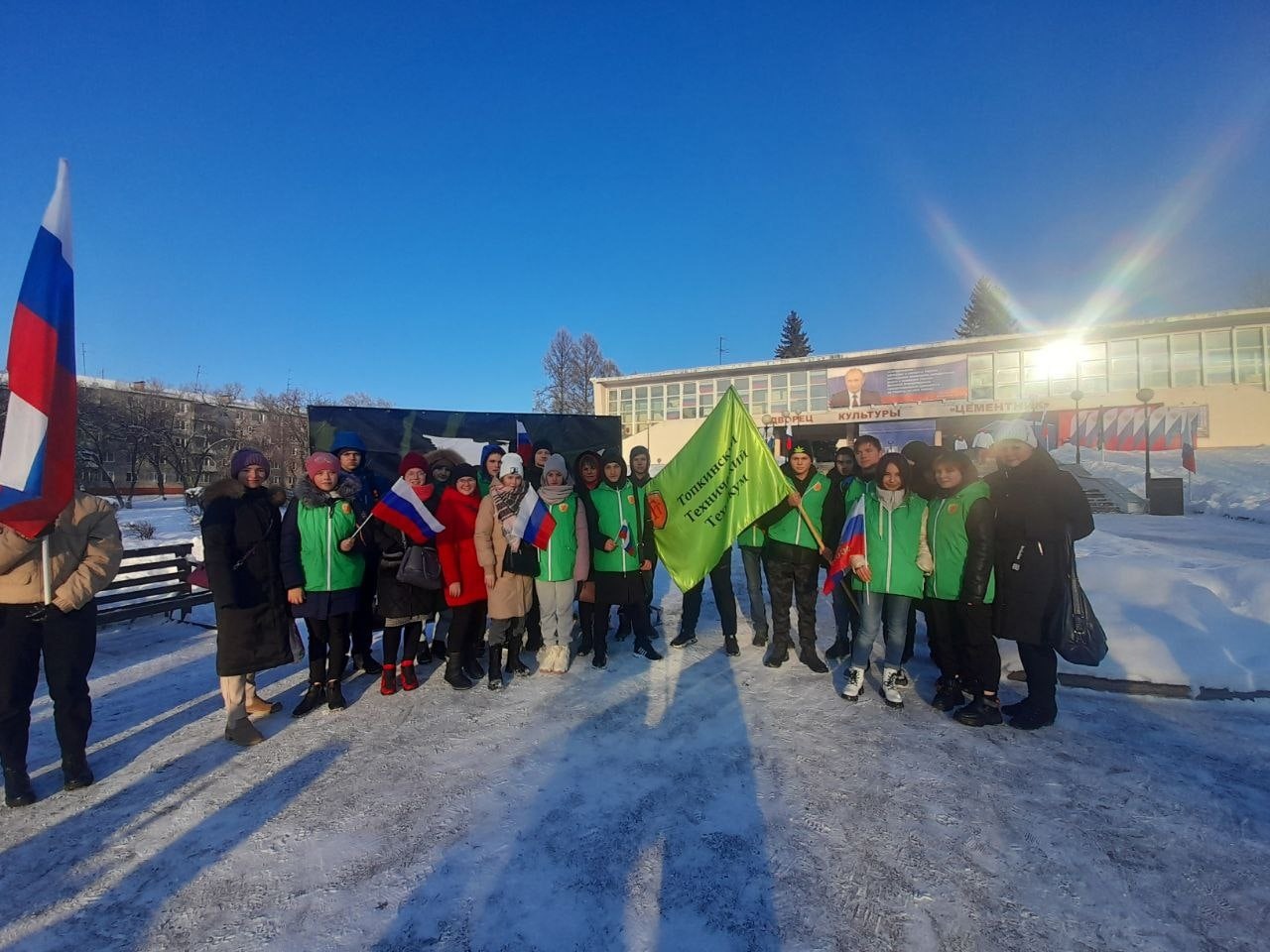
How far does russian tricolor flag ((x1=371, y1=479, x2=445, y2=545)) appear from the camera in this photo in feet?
14.4

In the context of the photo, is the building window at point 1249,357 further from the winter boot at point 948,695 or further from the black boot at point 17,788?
the black boot at point 17,788

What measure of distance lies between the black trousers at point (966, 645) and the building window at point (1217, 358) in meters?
37.7

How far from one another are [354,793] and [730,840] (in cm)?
221

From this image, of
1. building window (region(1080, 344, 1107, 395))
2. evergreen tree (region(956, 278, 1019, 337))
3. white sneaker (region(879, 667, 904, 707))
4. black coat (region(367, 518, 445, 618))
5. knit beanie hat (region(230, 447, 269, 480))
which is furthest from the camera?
evergreen tree (region(956, 278, 1019, 337))

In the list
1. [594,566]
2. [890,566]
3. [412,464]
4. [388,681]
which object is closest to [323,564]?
Result: [412,464]

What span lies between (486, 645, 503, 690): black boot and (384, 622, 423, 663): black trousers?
0.71 metres

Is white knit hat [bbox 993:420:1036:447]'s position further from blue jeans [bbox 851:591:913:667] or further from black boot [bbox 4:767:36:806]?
black boot [bbox 4:767:36:806]

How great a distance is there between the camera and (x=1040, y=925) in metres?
2.20

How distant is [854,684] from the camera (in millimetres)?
4242

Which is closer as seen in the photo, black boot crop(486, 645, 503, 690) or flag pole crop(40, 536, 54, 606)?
flag pole crop(40, 536, 54, 606)

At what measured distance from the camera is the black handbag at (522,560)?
4645mm

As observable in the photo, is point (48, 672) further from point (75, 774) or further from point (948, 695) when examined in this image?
point (948, 695)

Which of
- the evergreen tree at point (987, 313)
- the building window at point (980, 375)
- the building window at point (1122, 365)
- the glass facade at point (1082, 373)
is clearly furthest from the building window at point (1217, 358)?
the evergreen tree at point (987, 313)

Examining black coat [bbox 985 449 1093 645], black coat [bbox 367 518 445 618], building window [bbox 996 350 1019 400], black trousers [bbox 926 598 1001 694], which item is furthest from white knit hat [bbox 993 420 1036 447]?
building window [bbox 996 350 1019 400]
